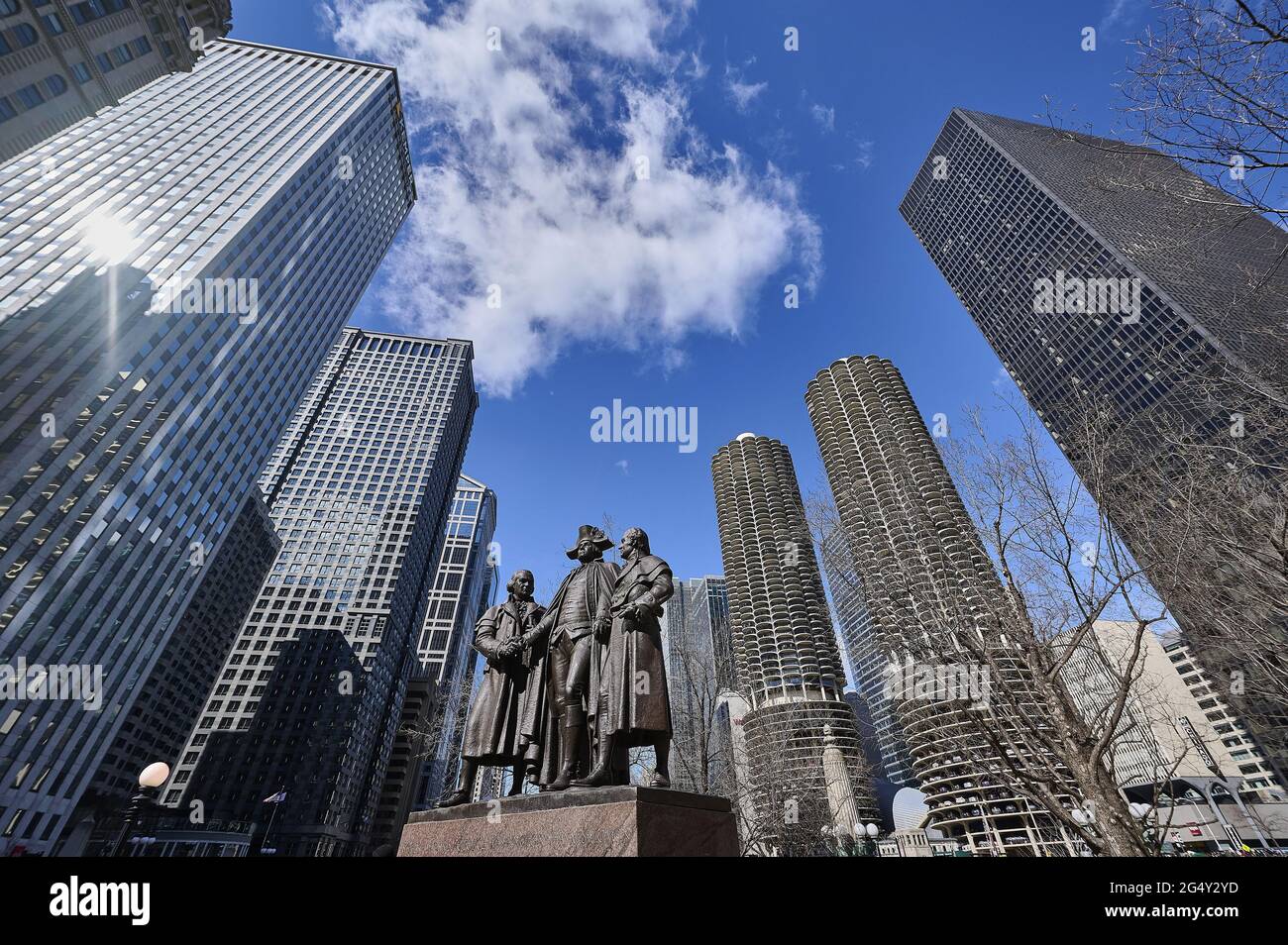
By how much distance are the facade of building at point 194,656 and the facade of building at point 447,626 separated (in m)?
35.6

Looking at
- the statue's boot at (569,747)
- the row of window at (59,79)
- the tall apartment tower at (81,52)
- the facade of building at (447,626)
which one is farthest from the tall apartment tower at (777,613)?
the facade of building at (447,626)

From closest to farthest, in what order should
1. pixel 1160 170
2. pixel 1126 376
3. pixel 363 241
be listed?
pixel 1160 170
pixel 1126 376
pixel 363 241

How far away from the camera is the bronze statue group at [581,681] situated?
6609 mm

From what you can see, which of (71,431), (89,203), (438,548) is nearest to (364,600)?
(438,548)

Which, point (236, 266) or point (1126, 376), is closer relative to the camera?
point (1126, 376)

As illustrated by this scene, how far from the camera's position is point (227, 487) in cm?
6794

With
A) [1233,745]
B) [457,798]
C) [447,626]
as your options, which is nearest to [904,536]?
[457,798]

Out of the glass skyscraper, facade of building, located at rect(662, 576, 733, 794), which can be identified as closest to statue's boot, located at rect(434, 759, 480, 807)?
facade of building, located at rect(662, 576, 733, 794)

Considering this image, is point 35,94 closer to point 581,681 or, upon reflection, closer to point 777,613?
point 581,681

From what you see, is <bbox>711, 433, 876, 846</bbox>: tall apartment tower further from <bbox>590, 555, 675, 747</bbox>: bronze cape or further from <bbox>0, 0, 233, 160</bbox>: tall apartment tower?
<bbox>0, 0, 233, 160</bbox>: tall apartment tower

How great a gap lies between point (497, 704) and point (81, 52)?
5081cm

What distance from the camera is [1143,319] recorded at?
48062 millimetres
